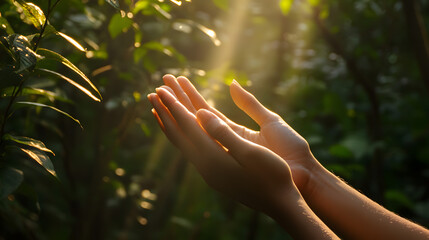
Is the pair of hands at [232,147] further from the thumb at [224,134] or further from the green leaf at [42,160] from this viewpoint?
the green leaf at [42,160]

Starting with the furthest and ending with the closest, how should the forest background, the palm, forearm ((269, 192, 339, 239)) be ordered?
1. the forest background
2. the palm
3. forearm ((269, 192, 339, 239))

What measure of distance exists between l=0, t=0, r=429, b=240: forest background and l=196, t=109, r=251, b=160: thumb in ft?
1.08

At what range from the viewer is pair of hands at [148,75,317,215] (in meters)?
0.76

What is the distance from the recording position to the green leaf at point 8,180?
0.58 metres

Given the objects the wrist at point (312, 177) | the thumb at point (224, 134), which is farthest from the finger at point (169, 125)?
the wrist at point (312, 177)

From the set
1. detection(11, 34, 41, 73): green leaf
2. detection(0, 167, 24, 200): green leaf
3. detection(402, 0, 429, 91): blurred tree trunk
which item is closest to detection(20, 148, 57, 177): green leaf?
detection(0, 167, 24, 200): green leaf

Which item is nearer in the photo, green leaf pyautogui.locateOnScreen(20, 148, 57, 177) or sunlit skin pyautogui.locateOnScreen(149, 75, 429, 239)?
green leaf pyautogui.locateOnScreen(20, 148, 57, 177)

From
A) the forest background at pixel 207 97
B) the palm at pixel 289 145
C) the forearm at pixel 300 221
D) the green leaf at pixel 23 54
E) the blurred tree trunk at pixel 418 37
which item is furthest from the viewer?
the blurred tree trunk at pixel 418 37

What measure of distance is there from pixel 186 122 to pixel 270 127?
249mm

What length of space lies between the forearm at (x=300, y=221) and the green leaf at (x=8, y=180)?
0.44 meters

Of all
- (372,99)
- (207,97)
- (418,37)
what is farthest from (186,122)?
(372,99)

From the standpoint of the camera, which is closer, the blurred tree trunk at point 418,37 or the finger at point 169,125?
the finger at point 169,125

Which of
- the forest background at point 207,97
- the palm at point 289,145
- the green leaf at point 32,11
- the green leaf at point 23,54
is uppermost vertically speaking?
the green leaf at point 32,11

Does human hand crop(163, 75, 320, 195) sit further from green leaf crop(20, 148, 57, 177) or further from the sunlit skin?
green leaf crop(20, 148, 57, 177)
